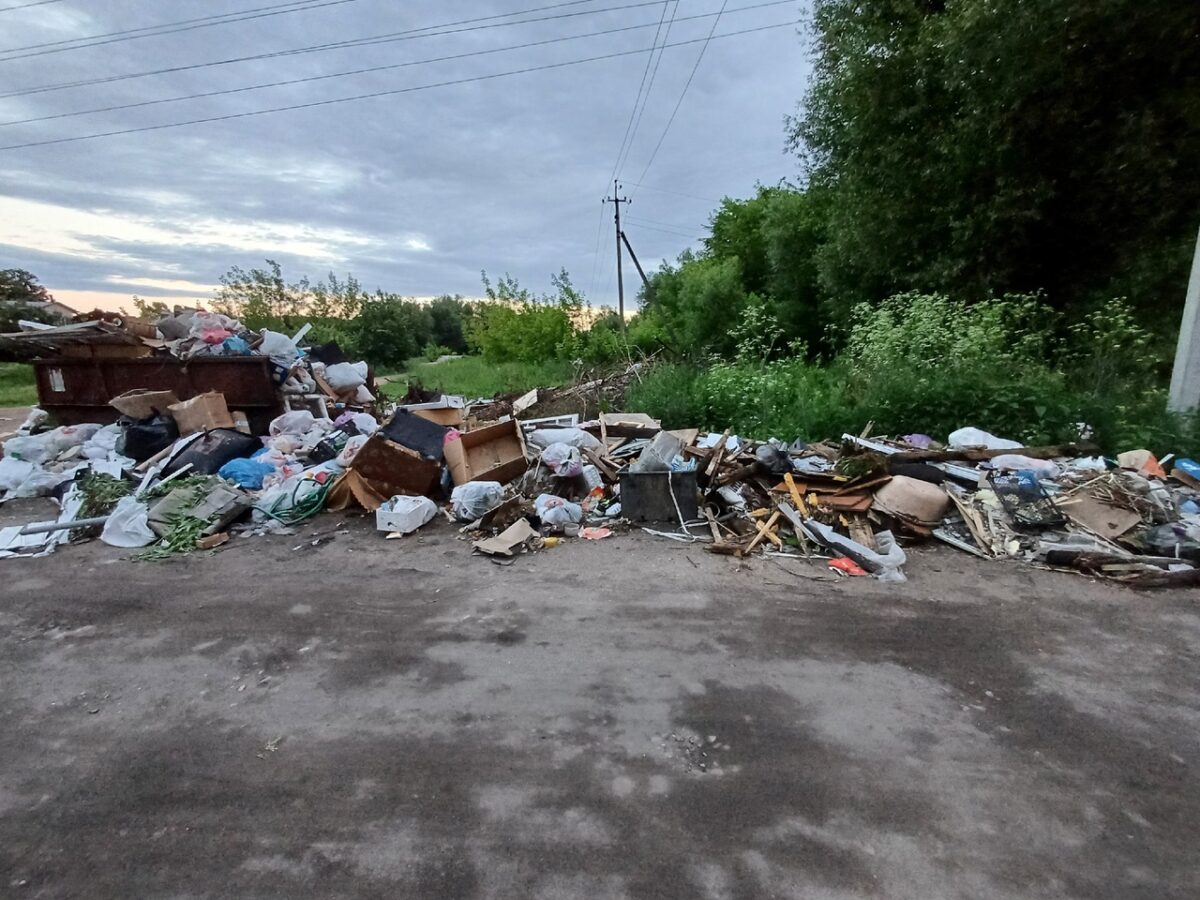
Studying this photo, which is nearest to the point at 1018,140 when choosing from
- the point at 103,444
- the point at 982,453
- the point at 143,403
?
→ the point at 982,453

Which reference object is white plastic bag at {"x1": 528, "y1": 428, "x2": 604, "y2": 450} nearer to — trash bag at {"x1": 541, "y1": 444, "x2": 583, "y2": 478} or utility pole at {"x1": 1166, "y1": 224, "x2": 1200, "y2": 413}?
trash bag at {"x1": 541, "y1": 444, "x2": 583, "y2": 478}

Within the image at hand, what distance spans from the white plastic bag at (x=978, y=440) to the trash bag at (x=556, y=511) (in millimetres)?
4087

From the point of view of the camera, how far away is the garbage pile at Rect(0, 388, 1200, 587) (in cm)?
477

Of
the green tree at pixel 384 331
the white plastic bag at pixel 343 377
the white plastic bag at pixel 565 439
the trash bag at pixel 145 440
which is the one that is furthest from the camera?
the green tree at pixel 384 331

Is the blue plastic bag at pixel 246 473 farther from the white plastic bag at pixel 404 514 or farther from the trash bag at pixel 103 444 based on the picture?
the trash bag at pixel 103 444

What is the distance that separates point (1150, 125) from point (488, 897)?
11823mm

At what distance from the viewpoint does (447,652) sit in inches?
133

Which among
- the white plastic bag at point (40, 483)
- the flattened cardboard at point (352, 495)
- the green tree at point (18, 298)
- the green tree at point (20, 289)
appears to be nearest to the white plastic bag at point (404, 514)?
the flattened cardboard at point (352, 495)

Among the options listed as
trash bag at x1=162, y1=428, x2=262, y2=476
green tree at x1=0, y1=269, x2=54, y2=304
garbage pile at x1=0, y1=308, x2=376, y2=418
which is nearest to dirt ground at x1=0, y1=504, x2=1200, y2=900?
trash bag at x1=162, y1=428, x2=262, y2=476

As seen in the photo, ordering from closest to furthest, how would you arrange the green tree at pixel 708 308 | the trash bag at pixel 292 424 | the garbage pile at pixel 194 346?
the trash bag at pixel 292 424 → the garbage pile at pixel 194 346 → the green tree at pixel 708 308

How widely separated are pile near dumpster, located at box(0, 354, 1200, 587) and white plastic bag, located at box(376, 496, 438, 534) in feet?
0.06

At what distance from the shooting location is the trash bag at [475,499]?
5613 mm

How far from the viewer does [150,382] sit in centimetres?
837

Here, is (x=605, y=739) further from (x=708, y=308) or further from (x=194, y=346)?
(x=708, y=308)
